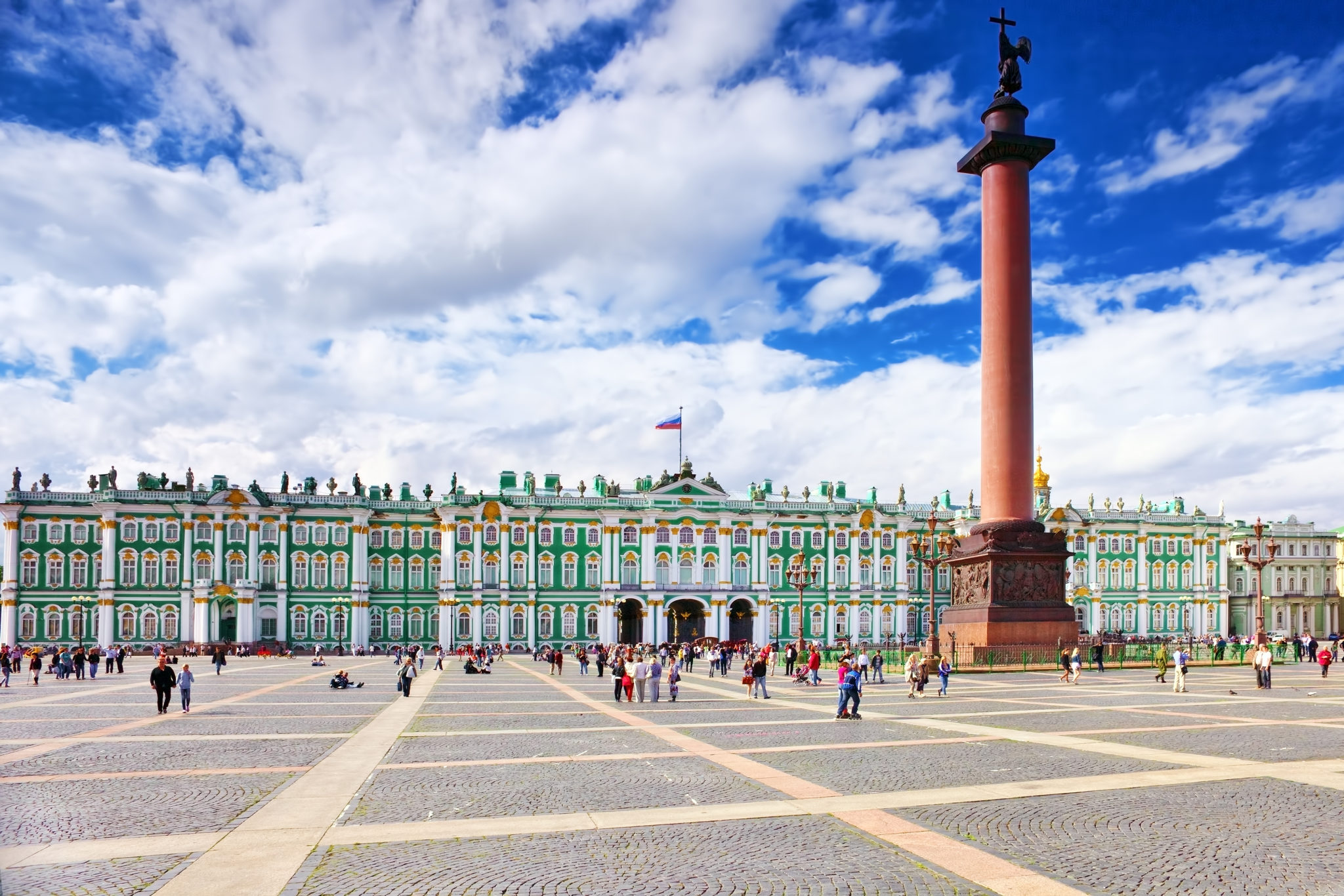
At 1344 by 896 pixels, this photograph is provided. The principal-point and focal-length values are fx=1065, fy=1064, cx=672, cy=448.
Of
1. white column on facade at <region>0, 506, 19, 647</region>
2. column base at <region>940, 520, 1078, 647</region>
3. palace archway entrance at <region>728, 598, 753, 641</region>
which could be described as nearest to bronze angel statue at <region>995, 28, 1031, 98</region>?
column base at <region>940, 520, 1078, 647</region>

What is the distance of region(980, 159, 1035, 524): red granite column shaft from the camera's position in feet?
141

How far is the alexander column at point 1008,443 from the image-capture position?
42219 mm

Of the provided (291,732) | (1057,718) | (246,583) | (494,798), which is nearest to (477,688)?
(291,732)

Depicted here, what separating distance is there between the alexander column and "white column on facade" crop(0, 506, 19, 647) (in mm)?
64247

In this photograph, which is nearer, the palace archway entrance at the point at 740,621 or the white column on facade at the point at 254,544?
the white column on facade at the point at 254,544

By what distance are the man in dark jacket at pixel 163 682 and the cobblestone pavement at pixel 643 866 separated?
16553 mm

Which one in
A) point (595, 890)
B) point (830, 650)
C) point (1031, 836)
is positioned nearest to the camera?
point (595, 890)

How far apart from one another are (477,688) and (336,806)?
76.6ft

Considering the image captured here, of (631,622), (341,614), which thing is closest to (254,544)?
(341,614)

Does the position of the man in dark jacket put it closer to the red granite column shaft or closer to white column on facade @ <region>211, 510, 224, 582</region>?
the red granite column shaft

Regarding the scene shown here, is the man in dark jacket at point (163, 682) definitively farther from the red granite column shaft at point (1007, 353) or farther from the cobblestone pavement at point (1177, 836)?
the red granite column shaft at point (1007, 353)

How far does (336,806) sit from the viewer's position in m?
13.3

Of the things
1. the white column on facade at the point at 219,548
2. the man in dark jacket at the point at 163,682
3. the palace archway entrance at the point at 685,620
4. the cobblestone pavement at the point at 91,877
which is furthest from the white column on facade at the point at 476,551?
the cobblestone pavement at the point at 91,877

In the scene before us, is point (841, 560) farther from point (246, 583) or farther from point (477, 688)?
point (477, 688)
